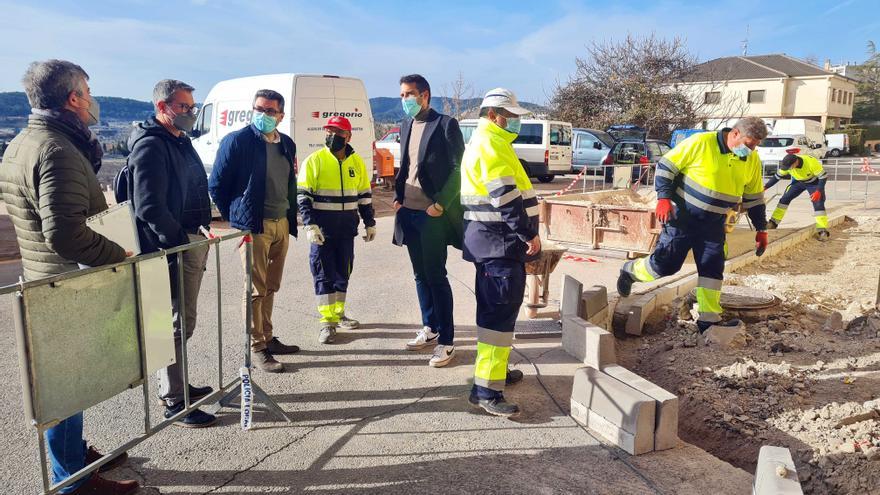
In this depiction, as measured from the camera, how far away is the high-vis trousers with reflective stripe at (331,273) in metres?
5.18

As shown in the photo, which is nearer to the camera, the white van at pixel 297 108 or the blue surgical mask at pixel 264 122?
the blue surgical mask at pixel 264 122

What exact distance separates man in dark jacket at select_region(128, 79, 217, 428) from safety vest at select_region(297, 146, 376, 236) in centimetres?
131

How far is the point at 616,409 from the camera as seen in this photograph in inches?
132

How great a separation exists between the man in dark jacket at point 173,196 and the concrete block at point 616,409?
7.26 ft

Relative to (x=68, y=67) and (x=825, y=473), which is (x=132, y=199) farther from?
(x=825, y=473)

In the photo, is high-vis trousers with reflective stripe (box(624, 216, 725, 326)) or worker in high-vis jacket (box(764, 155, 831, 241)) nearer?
high-vis trousers with reflective stripe (box(624, 216, 725, 326))

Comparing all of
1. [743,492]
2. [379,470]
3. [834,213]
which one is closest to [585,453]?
[743,492]

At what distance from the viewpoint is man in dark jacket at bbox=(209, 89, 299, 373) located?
4.38 metres

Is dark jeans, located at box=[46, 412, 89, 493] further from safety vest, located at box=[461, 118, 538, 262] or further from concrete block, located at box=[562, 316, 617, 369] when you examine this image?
concrete block, located at box=[562, 316, 617, 369]

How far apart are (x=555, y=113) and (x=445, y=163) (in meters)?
30.6

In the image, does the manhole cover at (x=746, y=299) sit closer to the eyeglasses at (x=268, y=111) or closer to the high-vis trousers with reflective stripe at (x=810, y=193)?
the eyeglasses at (x=268, y=111)

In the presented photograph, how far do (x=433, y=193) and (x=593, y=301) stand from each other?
5.65 ft

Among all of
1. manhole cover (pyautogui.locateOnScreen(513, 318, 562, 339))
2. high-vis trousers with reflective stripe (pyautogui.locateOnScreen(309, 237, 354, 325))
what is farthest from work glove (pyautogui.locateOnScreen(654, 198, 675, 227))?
high-vis trousers with reflective stripe (pyautogui.locateOnScreen(309, 237, 354, 325))

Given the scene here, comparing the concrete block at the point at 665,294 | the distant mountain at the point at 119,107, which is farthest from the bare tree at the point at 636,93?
the concrete block at the point at 665,294
